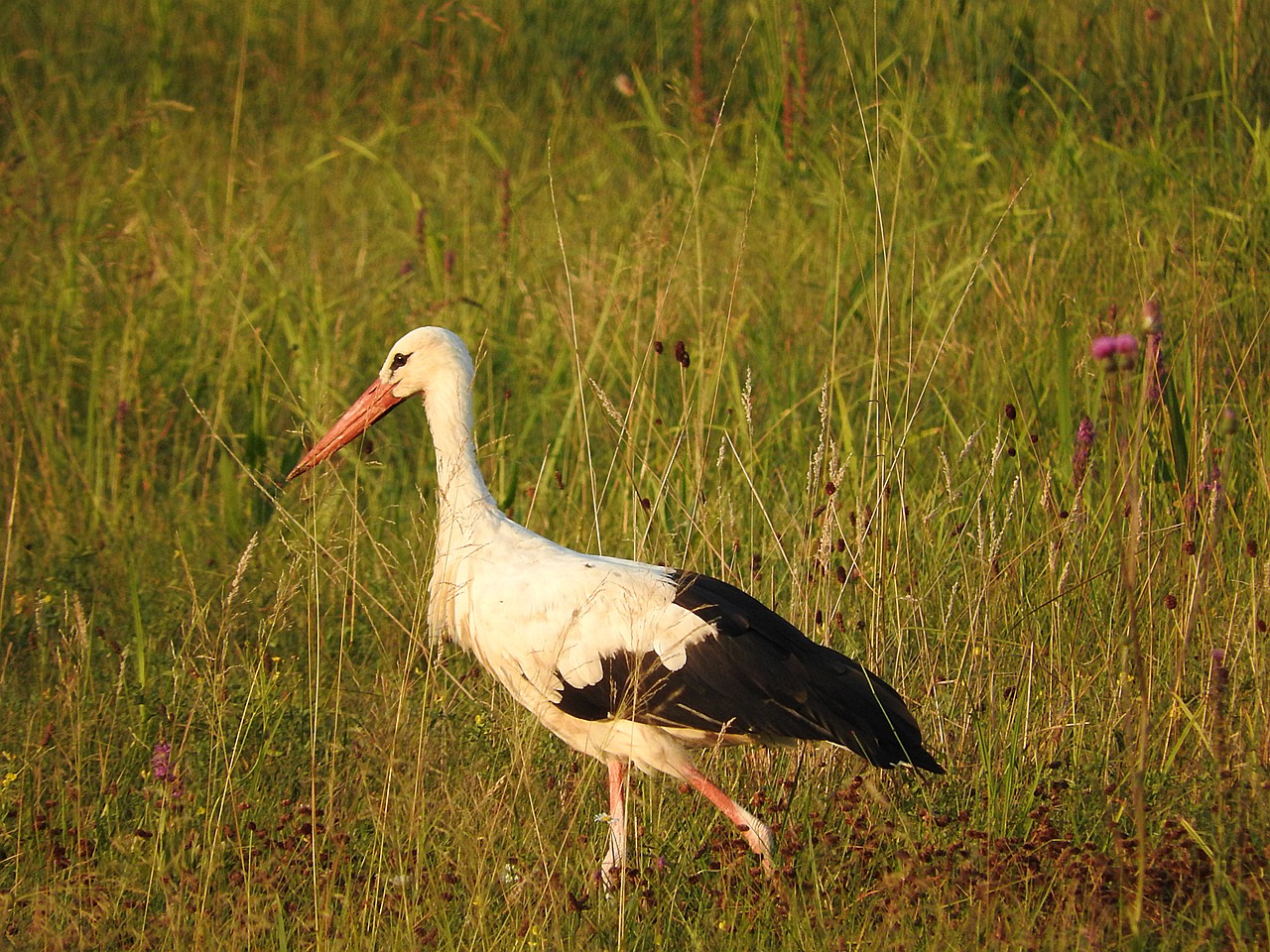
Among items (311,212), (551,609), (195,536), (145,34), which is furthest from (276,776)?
(145,34)

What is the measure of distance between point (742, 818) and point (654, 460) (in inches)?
65.2

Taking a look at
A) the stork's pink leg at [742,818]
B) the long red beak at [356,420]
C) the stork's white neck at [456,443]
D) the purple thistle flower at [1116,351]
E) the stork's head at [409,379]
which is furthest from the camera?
the long red beak at [356,420]

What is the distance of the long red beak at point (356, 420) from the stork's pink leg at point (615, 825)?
1.16m

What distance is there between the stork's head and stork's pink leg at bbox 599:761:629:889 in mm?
1023

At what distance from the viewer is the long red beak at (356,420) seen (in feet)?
13.6

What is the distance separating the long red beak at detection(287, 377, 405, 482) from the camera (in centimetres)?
413

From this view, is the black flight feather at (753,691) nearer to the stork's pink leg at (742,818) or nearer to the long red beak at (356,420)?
the stork's pink leg at (742,818)

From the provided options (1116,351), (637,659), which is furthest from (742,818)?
(1116,351)

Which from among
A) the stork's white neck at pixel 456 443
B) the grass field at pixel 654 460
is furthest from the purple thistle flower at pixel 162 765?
the stork's white neck at pixel 456 443

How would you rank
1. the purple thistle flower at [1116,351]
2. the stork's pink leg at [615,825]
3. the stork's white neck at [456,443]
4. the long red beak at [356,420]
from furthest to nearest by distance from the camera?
the long red beak at [356,420] < the stork's white neck at [456,443] < the stork's pink leg at [615,825] < the purple thistle flower at [1116,351]

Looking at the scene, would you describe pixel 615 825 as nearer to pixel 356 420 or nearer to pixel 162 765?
pixel 162 765

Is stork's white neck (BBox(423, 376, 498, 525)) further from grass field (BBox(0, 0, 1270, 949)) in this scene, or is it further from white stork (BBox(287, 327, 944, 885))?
grass field (BBox(0, 0, 1270, 949))

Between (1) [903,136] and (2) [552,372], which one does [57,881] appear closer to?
(2) [552,372]


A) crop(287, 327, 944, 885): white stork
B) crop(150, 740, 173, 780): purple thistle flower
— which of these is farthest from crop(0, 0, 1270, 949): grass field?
crop(287, 327, 944, 885): white stork
